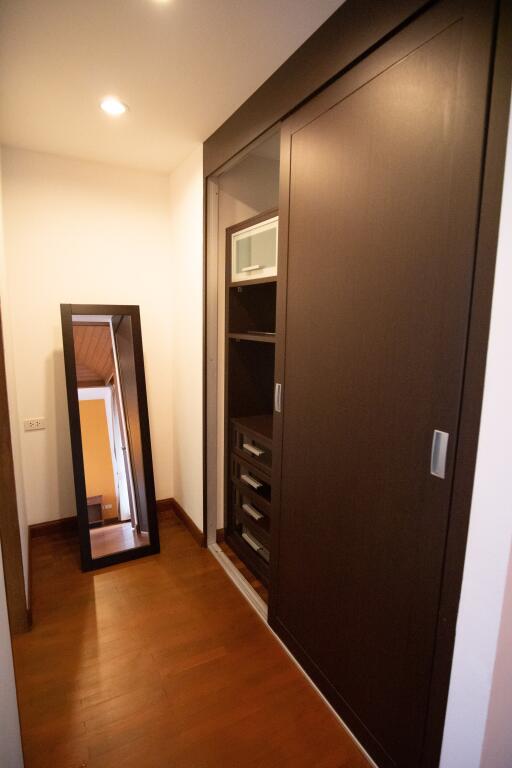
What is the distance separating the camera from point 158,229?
290 centimetres

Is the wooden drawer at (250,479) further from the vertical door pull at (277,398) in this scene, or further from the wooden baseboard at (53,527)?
the wooden baseboard at (53,527)

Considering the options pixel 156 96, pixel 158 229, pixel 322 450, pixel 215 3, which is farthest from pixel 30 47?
pixel 322 450

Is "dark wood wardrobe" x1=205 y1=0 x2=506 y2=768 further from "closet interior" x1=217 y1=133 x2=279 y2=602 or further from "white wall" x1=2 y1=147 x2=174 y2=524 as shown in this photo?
"white wall" x1=2 y1=147 x2=174 y2=524

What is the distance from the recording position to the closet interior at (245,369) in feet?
7.49

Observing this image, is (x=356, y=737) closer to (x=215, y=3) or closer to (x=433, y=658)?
(x=433, y=658)

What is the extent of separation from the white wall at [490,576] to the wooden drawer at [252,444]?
1.20 m

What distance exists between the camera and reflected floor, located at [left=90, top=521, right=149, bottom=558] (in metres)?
2.56

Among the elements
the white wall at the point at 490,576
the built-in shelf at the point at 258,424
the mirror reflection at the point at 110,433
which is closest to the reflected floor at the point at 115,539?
the mirror reflection at the point at 110,433

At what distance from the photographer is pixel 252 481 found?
7.67 ft

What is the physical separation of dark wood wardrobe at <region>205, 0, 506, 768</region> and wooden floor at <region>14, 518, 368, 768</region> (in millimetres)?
221

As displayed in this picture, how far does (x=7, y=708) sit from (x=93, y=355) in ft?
6.42

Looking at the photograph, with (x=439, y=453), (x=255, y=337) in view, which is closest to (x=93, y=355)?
(x=255, y=337)

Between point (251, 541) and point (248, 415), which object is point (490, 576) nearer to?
point (251, 541)

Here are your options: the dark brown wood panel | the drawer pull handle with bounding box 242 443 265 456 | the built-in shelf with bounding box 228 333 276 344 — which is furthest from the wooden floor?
the dark brown wood panel
